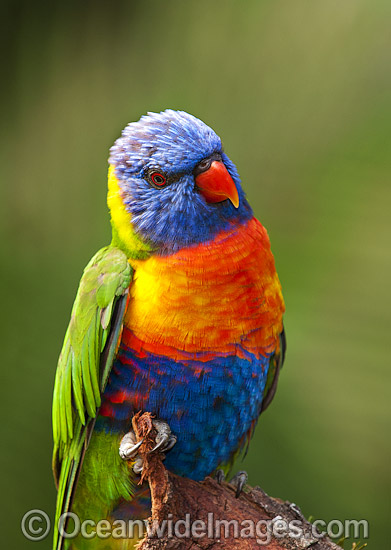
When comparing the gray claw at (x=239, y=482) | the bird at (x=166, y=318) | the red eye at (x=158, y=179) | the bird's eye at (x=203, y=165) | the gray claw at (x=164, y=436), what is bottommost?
the gray claw at (x=239, y=482)

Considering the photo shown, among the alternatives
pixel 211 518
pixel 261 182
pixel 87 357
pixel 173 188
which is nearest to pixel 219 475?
pixel 211 518

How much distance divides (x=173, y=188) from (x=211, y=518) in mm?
1089

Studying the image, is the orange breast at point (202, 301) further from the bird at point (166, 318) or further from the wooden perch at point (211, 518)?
the wooden perch at point (211, 518)

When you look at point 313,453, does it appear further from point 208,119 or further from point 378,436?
point 208,119

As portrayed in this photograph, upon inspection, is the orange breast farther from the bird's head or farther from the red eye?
the red eye

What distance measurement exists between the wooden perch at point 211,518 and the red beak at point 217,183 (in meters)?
0.76

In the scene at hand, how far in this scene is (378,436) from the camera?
2.71 meters

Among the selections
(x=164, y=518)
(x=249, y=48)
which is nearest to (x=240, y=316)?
(x=164, y=518)

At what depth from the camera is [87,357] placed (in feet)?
6.11

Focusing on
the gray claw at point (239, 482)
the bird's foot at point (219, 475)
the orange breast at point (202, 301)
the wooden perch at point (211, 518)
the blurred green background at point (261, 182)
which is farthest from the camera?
the blurred green background at point (261, 182)

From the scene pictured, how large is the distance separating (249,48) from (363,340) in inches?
67.8

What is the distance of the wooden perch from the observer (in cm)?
159

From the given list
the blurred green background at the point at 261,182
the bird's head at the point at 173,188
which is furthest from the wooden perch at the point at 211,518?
the blurred green background at the point at 261,182

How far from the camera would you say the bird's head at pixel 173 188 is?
1827mm
